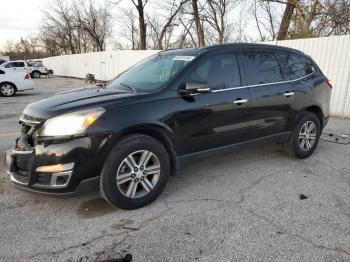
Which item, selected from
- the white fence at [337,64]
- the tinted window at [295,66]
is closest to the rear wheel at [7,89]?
the white fence at [337,64]

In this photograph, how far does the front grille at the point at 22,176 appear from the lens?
3.17 m

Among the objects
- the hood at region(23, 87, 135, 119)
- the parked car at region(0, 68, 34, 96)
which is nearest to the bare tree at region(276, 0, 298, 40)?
the parked car at region(0, 68, 34, 96)

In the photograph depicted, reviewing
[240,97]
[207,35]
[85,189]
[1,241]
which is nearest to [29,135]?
[85,189]

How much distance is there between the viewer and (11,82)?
1462cm

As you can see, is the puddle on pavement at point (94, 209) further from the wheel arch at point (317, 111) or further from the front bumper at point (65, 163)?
the wheel arch at point (317, 111)

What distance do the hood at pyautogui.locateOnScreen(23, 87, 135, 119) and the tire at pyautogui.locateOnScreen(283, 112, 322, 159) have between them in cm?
287

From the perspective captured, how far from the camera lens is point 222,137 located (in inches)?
162

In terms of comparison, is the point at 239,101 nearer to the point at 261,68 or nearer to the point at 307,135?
the point at 261,68

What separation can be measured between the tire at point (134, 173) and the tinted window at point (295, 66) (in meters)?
2.57

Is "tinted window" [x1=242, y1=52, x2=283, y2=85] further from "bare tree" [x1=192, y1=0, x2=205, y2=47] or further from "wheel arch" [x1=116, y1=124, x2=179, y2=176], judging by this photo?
"bare tree" [x1=192, y1=0, x2=205, y2=47]

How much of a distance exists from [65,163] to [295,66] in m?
3.87

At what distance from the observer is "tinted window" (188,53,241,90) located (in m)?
3.92

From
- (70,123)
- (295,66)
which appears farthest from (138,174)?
(295,66)

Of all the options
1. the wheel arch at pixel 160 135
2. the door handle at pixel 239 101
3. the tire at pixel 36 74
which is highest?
the door handle at pixel 239 101
